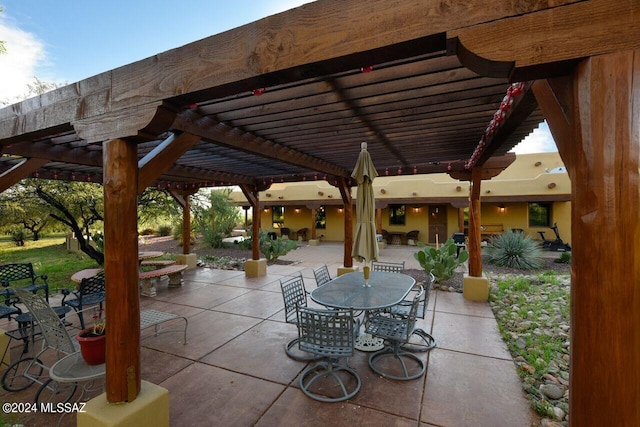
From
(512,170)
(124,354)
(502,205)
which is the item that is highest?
(512,170)

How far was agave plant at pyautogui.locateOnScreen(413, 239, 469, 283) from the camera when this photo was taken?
7.00m

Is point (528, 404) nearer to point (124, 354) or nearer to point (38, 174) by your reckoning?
point (124, 354)

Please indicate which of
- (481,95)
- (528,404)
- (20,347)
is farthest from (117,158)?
(528,404)

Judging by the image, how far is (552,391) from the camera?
9.85 ft

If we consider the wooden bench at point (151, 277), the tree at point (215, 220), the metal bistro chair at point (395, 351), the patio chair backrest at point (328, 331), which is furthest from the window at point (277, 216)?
the patio chair backrest at point (328, 331)

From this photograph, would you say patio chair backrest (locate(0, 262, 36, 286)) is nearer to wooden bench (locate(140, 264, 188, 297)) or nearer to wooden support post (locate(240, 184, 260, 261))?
wooden bench (locate(140, 264, 188, 297))

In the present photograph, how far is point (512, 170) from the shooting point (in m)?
14.7

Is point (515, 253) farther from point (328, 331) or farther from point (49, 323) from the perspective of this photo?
point (49, 323)

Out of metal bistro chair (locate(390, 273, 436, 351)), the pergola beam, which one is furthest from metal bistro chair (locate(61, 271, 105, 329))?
metal bistro chair (locate(390, 273, 436, 351))

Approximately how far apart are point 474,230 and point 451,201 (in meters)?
9.09

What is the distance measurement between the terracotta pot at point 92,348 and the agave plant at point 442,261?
6.41 meters

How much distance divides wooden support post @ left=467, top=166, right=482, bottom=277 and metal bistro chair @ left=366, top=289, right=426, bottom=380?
10.5ft

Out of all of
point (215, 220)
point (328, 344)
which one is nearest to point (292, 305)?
point (328, 344)

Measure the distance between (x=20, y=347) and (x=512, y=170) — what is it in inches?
708
